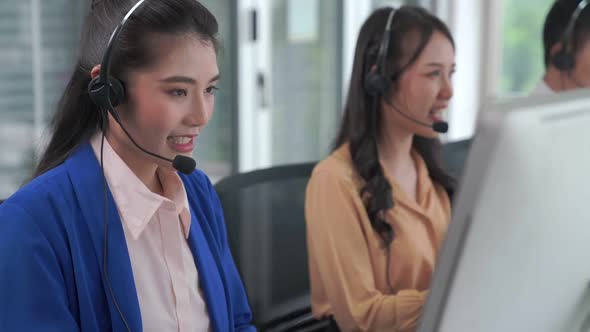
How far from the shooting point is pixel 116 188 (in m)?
1.04

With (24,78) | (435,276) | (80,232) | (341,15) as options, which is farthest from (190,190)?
(341,15)

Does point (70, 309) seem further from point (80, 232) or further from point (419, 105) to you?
point (419, 105)

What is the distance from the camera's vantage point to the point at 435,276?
597 mm

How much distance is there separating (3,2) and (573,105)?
180cm

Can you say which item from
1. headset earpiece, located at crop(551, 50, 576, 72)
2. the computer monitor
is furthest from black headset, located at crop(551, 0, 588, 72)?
the computer monitor

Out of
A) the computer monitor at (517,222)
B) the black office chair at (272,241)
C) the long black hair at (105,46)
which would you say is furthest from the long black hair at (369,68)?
the computer monitor at (517,222)

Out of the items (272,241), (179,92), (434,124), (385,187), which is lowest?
(272,241)

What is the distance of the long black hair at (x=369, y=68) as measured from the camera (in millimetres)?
1501

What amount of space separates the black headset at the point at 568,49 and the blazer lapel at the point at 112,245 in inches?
51.5

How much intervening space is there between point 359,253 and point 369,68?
41cm

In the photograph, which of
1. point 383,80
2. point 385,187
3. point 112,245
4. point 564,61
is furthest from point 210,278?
point 564,61

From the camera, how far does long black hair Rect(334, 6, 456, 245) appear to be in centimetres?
150

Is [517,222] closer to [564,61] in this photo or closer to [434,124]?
[434,124]

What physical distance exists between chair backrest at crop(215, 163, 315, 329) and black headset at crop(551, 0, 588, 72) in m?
0.75
